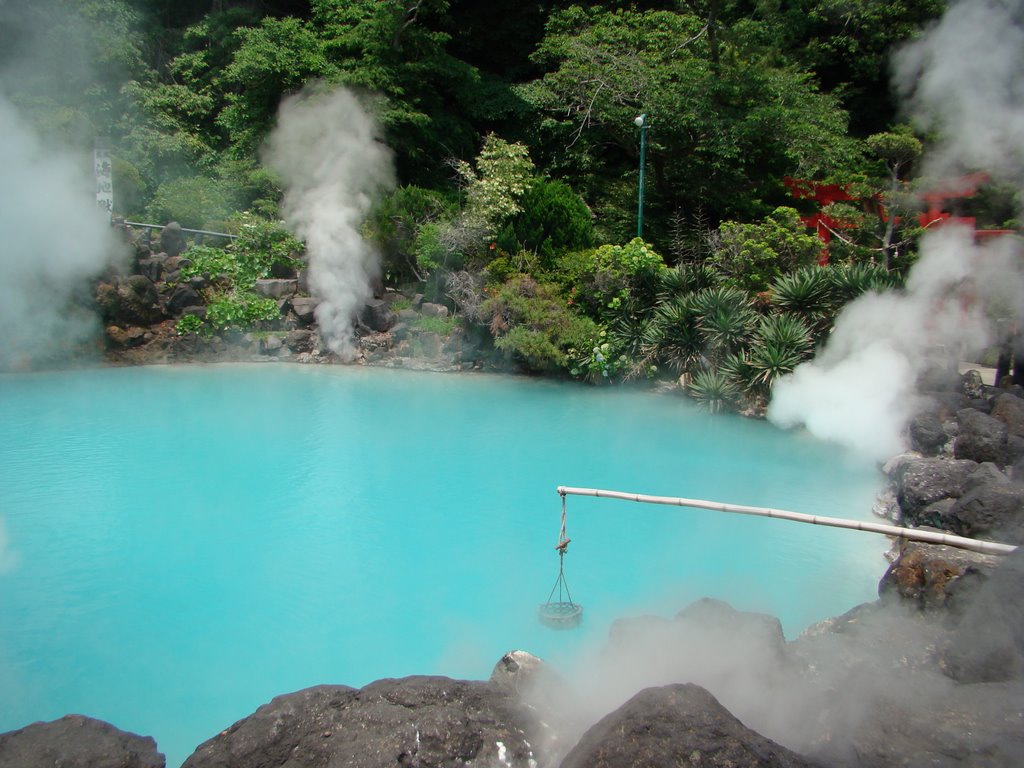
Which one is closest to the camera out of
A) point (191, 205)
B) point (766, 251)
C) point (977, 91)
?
point (977, 91)

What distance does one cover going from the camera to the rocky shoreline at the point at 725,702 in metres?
2.77

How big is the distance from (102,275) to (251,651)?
31.7 feet

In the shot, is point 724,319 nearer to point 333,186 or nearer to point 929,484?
point 929,484

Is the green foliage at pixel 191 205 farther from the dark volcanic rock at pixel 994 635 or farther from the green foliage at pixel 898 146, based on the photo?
the dark volcanic rock at pixel 994 635

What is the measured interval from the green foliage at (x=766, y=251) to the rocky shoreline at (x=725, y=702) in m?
6.20

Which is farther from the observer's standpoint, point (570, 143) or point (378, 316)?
point (570, 143)

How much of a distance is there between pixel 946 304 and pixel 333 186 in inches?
389

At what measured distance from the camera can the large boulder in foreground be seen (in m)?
3.09

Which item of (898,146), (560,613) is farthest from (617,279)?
(560,613)

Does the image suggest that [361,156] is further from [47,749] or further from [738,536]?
[47,749]

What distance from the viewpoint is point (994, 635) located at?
3.55 m

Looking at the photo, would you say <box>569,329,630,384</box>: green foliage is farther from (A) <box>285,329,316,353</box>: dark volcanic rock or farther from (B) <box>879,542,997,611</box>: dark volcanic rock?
(B) <box>879,542,997,611</box>: dark volcanic rock

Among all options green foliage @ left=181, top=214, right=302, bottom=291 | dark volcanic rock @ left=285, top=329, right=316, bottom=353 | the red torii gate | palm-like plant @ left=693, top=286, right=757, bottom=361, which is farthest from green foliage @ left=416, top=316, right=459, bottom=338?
the red torii gate

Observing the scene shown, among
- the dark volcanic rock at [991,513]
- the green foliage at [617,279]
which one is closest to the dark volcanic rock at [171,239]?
the green foliage at [617,279]
